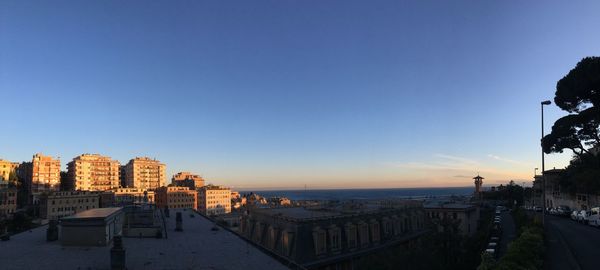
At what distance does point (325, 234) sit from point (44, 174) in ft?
466

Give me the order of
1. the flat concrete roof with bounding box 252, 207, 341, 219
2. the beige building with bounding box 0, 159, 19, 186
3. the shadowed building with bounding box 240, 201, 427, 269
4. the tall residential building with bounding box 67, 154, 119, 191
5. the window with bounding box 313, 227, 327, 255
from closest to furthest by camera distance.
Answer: the shadowed building with bounding box 240, 201, 427, 269, the window with bounding box 313, 227, 327, 255, the flat concrete roof with bounding box 252, 207, 341, 219, the beige building with bounding box 0, 159, 19, 186, the tall residential building with bounding box 67, 154, 119, 191

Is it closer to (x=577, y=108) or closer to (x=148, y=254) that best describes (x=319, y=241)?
(x=148, y=254)

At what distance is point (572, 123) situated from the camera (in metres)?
51.8

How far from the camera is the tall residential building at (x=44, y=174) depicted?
13750 centimetres

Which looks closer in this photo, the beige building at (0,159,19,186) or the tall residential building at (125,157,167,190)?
the beige building at (0,159,19,186)

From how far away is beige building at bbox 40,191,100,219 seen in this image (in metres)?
97.8

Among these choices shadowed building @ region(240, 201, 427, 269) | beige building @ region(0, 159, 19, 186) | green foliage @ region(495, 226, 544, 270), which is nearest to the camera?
green foliage @ region(495, 226, 544, 270)

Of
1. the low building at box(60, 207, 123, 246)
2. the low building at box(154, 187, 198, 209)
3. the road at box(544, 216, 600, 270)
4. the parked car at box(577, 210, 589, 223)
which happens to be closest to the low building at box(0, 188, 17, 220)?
the low building at box(154, 187, 198, 209)

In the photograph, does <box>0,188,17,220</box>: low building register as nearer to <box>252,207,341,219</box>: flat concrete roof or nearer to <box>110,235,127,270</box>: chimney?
<box>252,207,341,219</box>: flat concrete roof

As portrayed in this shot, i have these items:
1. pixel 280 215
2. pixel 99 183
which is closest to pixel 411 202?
pixel 280 215

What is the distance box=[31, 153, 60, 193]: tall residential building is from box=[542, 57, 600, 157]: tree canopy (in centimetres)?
14742

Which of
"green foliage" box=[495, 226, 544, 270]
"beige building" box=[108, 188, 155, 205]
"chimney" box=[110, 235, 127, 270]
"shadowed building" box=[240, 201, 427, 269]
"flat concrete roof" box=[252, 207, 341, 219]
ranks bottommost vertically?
"beige building" box=[108, 188, 155, 205]

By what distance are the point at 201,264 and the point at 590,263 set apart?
70.4 ft

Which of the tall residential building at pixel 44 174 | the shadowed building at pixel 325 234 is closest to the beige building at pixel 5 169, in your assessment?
the tall residential building at pixel 44 174
